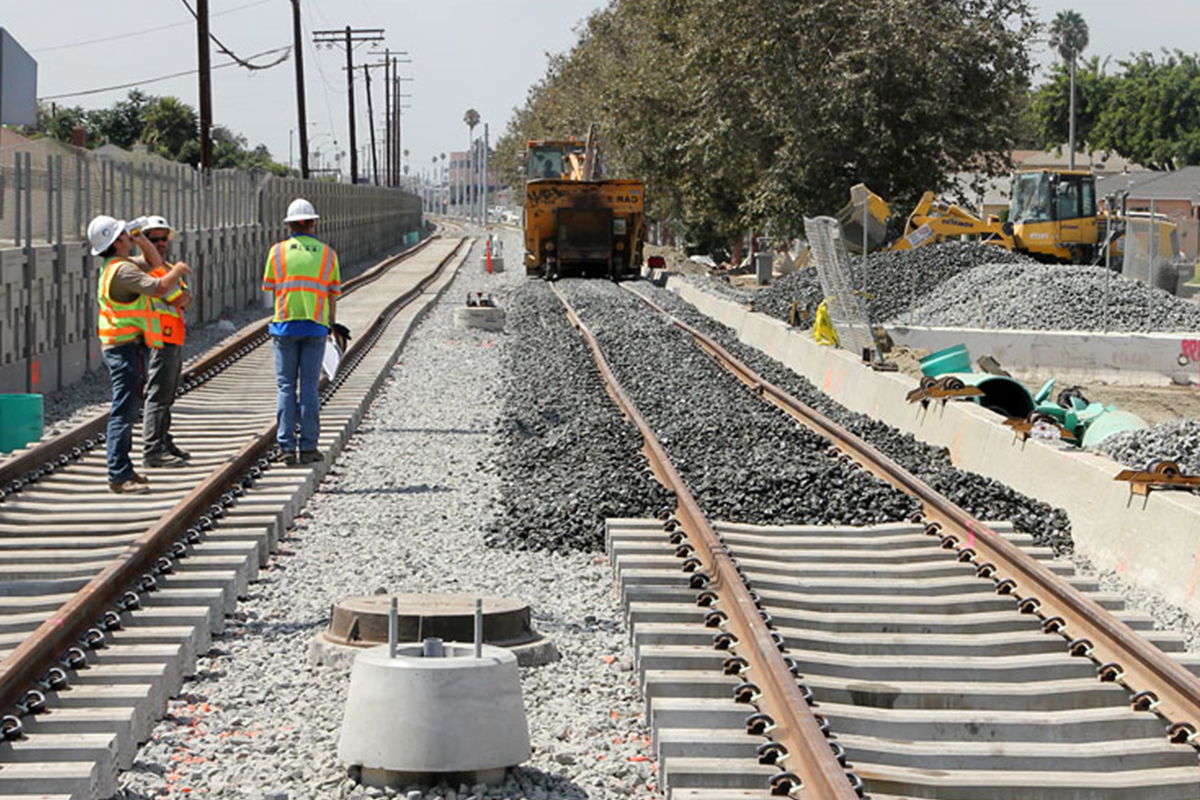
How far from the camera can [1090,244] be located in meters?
41.8

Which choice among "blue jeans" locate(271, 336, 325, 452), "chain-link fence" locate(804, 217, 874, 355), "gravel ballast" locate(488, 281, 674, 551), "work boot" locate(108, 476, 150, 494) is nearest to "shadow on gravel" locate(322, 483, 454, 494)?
"gravel ballast" locate(488, 281, 674, 551)

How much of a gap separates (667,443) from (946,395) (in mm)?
2531

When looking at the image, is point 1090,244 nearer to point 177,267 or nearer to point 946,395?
point 946,395

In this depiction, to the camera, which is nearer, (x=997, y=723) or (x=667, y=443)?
(x=997, y=723)

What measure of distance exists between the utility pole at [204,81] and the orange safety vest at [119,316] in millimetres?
25925

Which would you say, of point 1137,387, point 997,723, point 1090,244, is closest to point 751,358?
point 1137,387

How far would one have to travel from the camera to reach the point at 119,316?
11.3m

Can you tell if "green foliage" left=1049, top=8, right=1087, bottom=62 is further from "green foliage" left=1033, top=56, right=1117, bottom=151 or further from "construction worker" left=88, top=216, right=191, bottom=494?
"construction worker" left=88, top=216, right=191, bottom=494

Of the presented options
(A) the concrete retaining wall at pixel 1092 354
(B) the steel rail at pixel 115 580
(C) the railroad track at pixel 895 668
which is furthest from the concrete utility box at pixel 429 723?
(A) the concrete retaining wall at pixel 1092 354

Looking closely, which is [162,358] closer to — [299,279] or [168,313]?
[168,313]

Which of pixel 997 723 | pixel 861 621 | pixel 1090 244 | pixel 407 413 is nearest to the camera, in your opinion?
pixel 997 723

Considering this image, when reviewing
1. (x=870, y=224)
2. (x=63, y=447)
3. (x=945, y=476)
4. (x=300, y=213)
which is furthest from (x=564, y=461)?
(x=870, y=224)

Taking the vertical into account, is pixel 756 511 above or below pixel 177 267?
below

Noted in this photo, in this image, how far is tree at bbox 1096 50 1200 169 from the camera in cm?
11181
